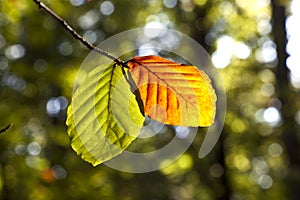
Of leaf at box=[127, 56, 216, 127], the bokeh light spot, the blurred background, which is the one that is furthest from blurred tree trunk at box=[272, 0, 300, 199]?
leaf at box=[127, 56, 216, 127]

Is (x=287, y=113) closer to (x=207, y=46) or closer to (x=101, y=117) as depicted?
(x=207, y=46)

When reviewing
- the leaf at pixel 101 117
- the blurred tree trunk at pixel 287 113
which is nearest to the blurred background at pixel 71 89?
the blurred tree trunk at pixel 287 113

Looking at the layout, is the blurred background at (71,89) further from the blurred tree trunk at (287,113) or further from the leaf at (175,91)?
the leaf at (175,91)

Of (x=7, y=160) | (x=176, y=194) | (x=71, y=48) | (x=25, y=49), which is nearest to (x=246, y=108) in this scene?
(x=176, y=194)

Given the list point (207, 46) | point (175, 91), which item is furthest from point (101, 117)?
point (207, 46)

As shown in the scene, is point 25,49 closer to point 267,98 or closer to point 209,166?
point 209,166
